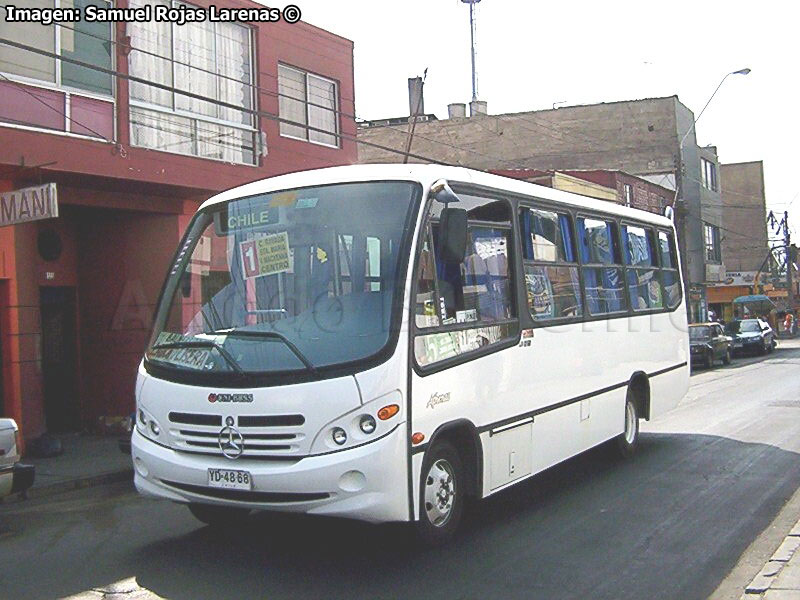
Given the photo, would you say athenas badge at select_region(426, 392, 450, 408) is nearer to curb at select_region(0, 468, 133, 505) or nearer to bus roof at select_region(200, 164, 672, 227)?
bus roof at select_region(200, 164, 672, 227)

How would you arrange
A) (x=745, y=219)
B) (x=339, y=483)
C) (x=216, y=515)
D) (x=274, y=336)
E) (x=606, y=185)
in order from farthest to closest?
(x=745, y=219) → (x=606, y=185) → (x=216, y=515) → (x=274, y=336) → (x=339, y=483)

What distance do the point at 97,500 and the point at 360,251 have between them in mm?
5184

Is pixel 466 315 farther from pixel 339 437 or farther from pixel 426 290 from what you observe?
pixel 339 437

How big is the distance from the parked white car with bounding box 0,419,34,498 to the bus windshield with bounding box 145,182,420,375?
1955 mm

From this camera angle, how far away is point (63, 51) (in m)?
13.0

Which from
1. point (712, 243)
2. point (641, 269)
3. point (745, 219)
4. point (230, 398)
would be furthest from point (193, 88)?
point (745, 219)

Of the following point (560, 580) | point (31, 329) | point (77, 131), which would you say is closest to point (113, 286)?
point (31, 329)

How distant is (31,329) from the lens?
13422 millimetres

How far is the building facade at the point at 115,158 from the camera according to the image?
12664mm

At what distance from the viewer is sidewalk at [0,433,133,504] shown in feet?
34.7

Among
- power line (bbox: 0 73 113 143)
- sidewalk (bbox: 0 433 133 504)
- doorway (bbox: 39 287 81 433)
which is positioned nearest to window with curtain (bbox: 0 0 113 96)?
power line (bbox: 0 73 113 143)

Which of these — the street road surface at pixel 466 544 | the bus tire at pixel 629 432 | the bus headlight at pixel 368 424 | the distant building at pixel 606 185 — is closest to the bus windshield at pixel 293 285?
the bus headlight at pixel 368 424

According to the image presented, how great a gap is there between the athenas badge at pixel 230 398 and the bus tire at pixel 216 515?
135cm

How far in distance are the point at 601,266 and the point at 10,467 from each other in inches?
249
